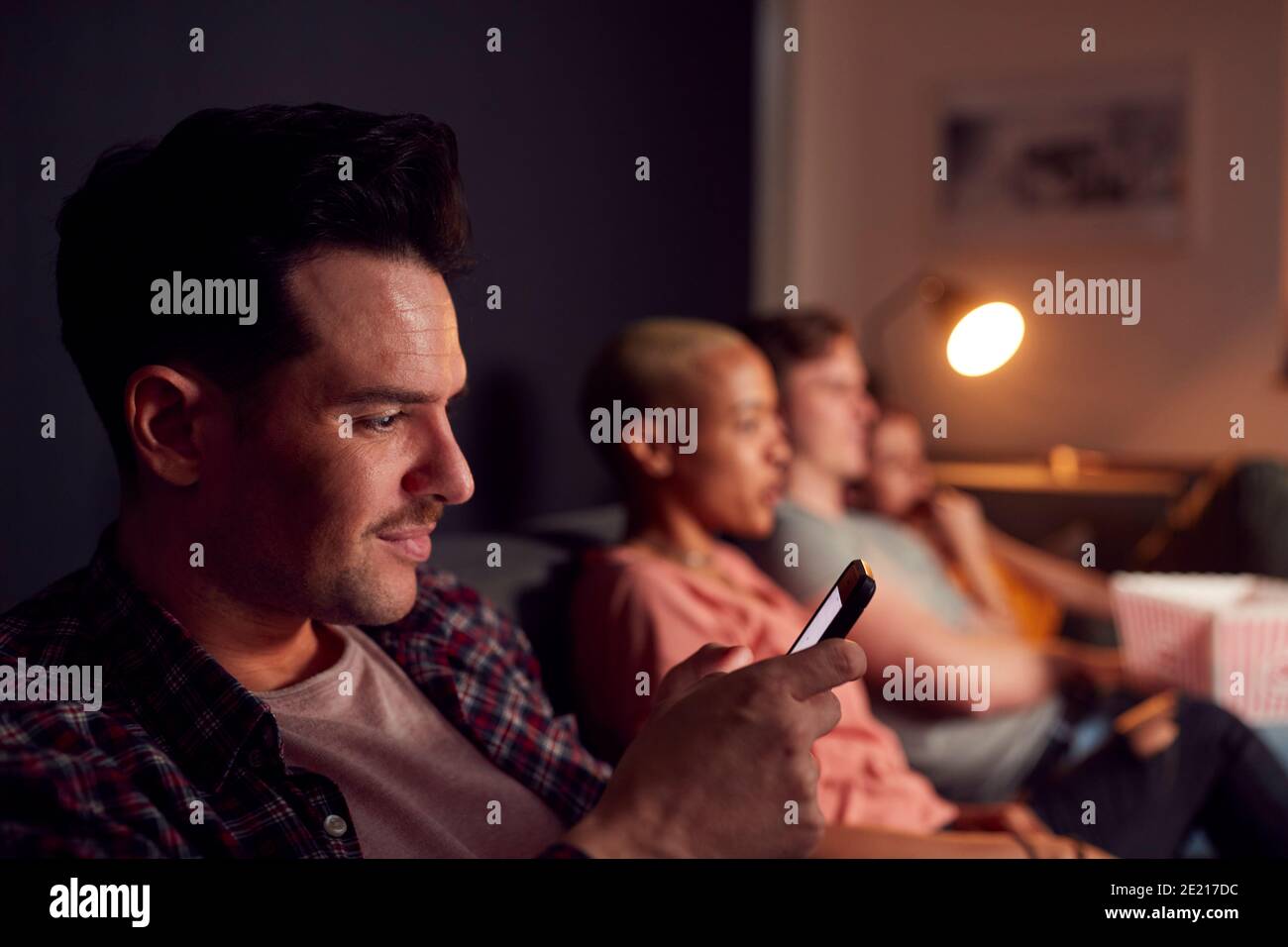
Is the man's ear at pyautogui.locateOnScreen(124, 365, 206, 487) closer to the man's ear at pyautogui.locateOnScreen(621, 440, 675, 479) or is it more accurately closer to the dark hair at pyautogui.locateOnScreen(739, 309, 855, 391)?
the man's ear at pyautogui.locateOnScreen(621, 440, 675, 479)

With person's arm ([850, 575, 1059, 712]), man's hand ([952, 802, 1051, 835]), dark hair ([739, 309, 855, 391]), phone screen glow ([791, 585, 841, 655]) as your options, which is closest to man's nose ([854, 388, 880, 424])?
dark hair ([739, 309, 855, 391])

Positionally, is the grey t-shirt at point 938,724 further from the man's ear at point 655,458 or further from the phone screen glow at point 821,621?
the phone screen glow at point 821,621

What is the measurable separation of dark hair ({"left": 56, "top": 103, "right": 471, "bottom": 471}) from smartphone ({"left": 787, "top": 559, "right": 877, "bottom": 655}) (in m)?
0.35

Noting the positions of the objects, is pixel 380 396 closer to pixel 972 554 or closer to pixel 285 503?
pixel 285 503

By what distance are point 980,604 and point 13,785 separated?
178 cm

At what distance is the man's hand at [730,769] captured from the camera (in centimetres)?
67

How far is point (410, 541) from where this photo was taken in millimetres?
729

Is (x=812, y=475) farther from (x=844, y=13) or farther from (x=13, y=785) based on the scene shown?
(x=844, y=13)

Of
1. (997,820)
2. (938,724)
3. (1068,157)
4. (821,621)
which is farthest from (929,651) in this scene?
(1068,157)

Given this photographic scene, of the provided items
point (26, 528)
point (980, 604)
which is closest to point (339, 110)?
point (26, 528)

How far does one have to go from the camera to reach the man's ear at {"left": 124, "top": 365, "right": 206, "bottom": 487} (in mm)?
671

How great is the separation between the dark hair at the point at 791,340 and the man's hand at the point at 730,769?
3.09 feet

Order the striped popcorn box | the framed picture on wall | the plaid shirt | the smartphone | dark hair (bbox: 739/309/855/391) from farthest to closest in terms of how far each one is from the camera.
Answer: the framed picture on wall
dark hair (bbox: 739/309/855/391)
the striped popcorn box
the smartphone
the plaid shirt
